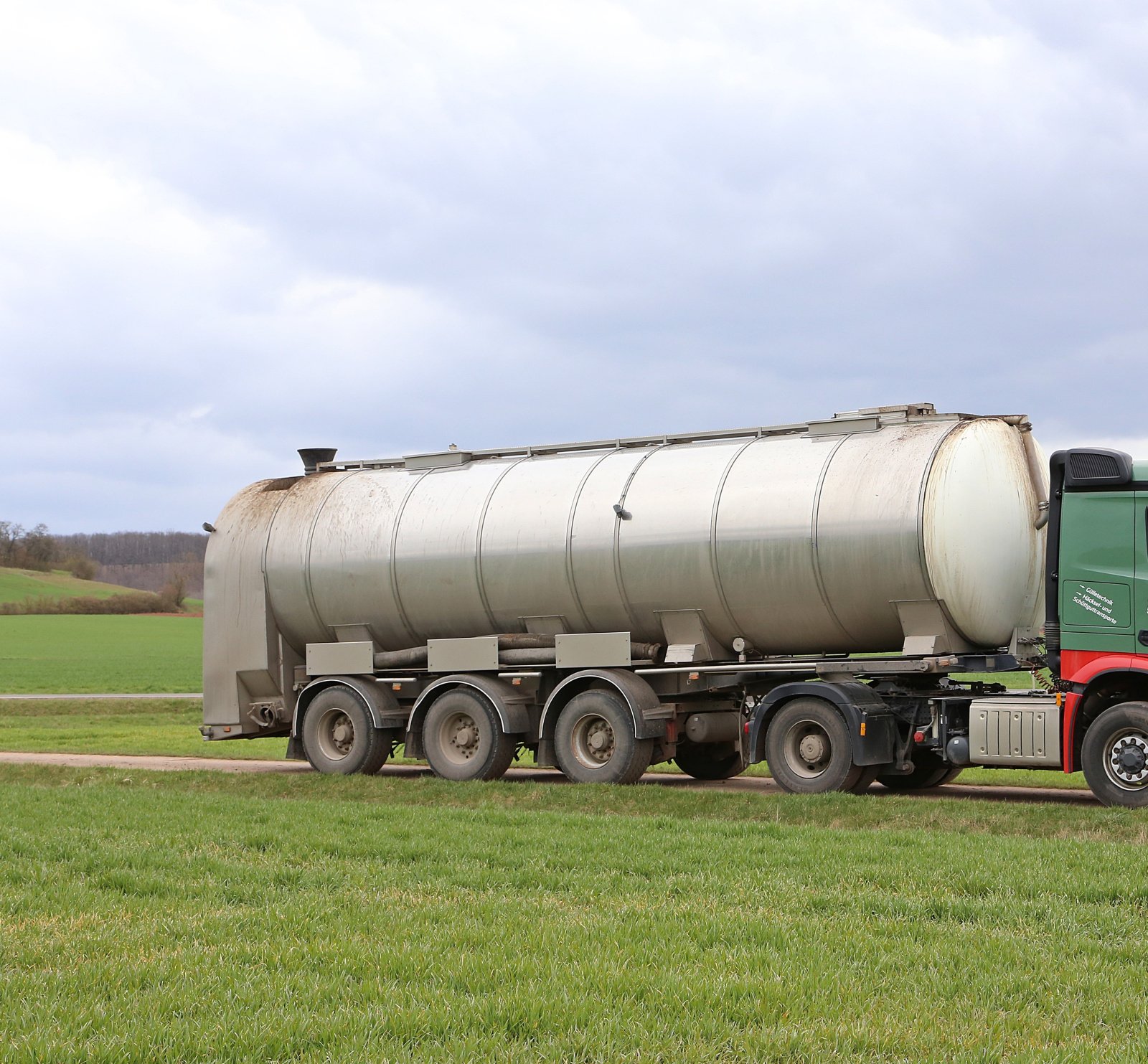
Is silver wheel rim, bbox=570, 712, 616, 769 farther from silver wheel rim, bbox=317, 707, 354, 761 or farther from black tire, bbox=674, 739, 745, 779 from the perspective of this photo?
silver wheel rim, bbox=317, 707, 354, 761

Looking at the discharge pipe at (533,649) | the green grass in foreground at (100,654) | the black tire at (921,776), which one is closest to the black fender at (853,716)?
the black tire at (921,776)

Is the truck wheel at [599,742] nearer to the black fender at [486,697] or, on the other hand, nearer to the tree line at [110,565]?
the black fender at [486,697]

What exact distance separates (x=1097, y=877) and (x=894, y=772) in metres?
7.21

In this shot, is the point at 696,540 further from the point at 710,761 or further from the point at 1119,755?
the point at 1119,755

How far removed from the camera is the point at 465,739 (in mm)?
18328

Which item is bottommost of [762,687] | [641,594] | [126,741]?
[126,741]

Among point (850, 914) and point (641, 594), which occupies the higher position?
point (641, 594)

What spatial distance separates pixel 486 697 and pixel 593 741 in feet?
5.19

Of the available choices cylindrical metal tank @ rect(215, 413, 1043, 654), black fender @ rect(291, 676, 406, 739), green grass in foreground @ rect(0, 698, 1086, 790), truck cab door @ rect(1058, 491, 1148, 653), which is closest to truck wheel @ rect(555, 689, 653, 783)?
cylindrical metal tank @ rect(215, 413, 1043, 654)

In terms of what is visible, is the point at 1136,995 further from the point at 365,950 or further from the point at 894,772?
the point at 894,772

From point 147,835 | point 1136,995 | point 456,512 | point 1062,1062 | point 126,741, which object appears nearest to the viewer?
point 1062,1062

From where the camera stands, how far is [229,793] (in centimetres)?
1680

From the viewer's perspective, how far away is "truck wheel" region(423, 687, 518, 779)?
58.4 ft

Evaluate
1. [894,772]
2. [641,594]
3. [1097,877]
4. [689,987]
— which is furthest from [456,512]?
[689,987]
